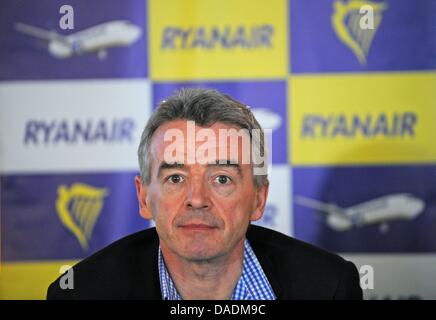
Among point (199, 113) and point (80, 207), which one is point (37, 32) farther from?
point (199, 113)

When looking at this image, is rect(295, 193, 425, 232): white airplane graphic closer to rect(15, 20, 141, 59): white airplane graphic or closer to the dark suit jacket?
the dark suit jacket

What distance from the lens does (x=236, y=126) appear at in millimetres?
1186

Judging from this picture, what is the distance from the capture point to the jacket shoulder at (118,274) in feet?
3.97

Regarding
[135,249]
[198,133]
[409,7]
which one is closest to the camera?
[198,133]

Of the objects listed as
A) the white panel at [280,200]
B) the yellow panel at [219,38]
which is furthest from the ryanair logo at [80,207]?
the white panel at [280,200]

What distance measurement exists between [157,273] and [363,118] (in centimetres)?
86

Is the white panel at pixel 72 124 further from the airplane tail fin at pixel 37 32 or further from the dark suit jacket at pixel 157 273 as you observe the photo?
the dark suit jacket at pixel 157 273

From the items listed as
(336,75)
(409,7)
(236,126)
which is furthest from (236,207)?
(409,7)

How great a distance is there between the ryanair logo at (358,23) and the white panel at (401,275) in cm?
61

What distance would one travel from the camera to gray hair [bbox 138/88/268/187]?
45.8 inches

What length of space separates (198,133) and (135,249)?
32 cm

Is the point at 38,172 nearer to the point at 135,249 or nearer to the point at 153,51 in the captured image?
the point at 153,51

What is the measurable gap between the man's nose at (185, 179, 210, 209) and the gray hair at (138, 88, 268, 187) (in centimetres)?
11

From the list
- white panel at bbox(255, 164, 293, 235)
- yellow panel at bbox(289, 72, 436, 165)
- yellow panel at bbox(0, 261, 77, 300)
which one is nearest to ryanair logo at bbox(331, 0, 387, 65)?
yellow panel at bbox(289, 72, 436, 165)
